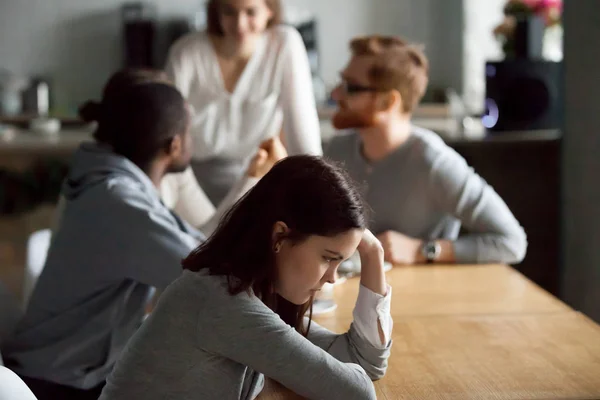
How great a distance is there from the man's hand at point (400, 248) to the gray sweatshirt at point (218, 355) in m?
0.89

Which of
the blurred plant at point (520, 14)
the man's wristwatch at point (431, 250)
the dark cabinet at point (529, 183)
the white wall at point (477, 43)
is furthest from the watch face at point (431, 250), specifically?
the white wall at point (477, 43)

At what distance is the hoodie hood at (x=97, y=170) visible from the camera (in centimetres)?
187

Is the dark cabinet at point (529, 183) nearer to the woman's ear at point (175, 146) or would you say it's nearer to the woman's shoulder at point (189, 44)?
the woman's shoulder at point (189, 44)

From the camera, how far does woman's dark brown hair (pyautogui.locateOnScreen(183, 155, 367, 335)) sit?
1265 mm

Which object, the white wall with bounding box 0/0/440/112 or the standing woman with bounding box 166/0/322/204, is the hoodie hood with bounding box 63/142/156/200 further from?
the white wall with bounding box 0/0/440/112

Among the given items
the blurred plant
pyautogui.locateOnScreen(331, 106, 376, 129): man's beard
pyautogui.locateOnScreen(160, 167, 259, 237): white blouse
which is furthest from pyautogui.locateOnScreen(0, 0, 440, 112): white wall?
pyautogui.locateOnScreen(331, 106, 376, 129): man's beard

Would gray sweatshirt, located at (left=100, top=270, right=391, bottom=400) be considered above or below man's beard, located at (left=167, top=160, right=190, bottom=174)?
below

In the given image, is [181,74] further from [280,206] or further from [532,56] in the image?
[532,56]

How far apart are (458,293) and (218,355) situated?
2.69 feet

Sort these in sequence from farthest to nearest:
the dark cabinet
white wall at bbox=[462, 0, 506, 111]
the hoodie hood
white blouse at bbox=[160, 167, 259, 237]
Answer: white wall at bbox=[462, 0, 506, 111] < the dark cabinet < white blouse at bbox=[160, 167, 259, 237] < the hoodie hood

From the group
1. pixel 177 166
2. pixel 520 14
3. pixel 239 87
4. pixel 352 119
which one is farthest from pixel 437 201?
pixel 520 14

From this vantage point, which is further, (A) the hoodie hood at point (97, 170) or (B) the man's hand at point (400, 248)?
(B) the man's hand at point (400, 248)

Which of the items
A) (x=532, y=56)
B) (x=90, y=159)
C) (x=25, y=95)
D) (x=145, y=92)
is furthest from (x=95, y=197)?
(x=25, y=95)

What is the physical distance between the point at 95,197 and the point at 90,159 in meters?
0.12
